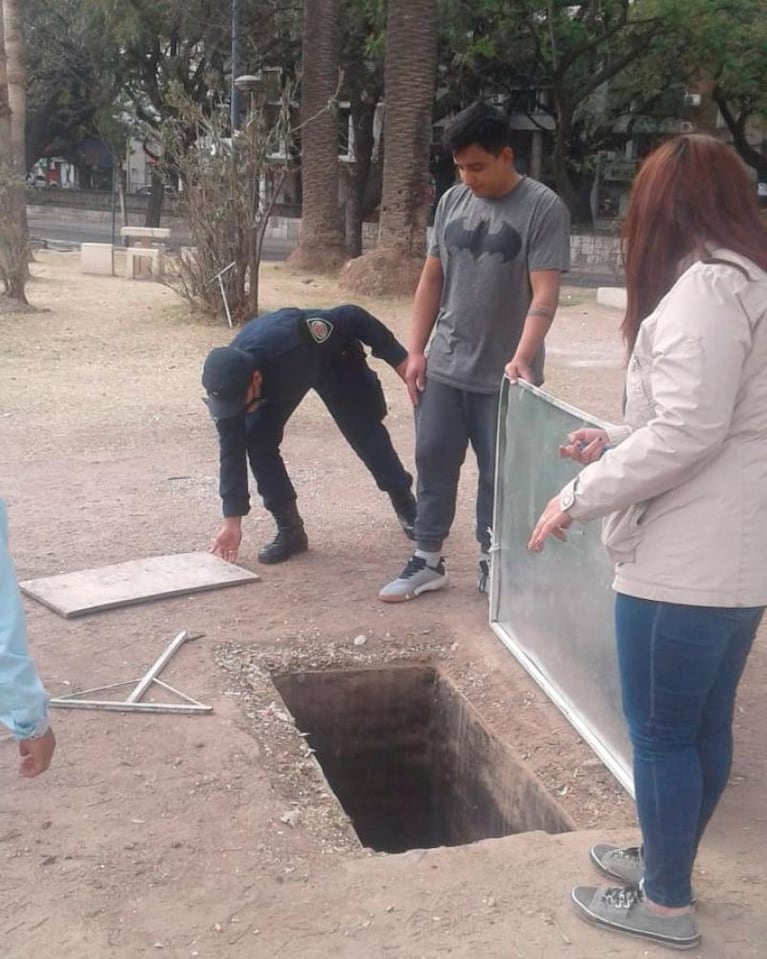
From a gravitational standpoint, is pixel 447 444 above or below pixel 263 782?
above

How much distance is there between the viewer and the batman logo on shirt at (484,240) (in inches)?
172

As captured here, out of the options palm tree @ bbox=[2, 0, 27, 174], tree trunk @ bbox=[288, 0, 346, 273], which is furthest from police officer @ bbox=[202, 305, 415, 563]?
tree trunk @ bbox=[288, 0, 346, 273]

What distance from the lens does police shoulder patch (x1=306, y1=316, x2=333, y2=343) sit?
4.91 metres

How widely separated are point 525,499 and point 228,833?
63.1 inches

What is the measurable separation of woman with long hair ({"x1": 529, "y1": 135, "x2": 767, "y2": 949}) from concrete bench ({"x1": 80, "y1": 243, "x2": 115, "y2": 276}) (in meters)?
18.3

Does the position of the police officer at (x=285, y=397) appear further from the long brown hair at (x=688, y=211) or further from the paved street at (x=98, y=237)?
the paved street at (x=98, y=237)

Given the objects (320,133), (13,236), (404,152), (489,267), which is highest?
(320,133)

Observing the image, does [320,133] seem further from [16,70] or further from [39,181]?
[39,181]

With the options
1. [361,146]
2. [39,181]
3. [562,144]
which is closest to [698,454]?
[562,144]

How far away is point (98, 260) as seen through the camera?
19.9 meters

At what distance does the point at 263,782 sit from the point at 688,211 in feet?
6.55

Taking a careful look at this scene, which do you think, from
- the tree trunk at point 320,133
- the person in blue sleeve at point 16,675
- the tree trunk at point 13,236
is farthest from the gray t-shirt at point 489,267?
the tree trunk at point 320,133

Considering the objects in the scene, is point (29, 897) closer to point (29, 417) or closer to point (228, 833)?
point (228, 833)

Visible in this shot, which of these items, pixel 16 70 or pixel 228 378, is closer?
pixel 228 378
